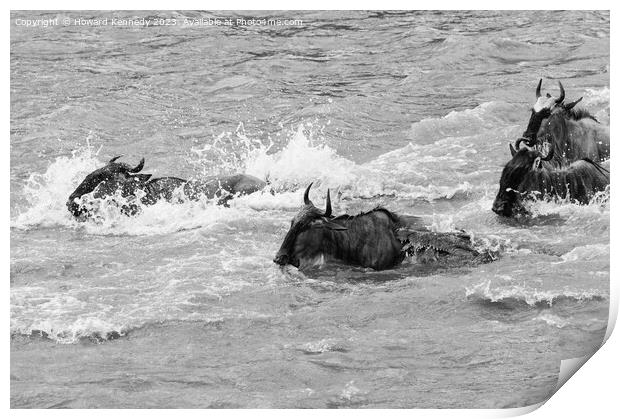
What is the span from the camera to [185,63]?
14.4 m

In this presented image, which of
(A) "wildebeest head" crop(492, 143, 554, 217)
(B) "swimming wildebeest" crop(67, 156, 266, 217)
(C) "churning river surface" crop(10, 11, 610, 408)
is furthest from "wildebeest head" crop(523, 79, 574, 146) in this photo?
(B) "swimming wildebeest" crop(67, 156, 266, 217)

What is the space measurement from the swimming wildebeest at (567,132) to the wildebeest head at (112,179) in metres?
4.84

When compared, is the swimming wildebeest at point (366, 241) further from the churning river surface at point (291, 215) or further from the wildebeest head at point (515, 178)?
the wildebeest head at point (515, 178)

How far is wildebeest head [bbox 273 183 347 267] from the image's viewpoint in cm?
1277

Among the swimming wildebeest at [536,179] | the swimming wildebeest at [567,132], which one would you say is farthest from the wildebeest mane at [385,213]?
the swimming wildebeest at [567,132]

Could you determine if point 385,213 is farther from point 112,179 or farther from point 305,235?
point 112,179

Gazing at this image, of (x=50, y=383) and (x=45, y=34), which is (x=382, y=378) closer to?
(x=50, y=383)

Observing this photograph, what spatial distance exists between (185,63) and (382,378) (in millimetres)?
5284

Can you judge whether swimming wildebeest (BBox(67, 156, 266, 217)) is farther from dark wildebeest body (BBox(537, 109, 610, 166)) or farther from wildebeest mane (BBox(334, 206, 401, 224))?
dark wildebeest body (BBox(537, 109, 610, 166))

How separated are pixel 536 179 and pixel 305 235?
Result: 312 centimetres

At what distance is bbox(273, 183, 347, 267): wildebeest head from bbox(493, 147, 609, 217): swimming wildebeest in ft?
7.91

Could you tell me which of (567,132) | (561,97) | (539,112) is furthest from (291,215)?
(567,132)

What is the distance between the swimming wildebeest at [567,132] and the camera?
15289mm
